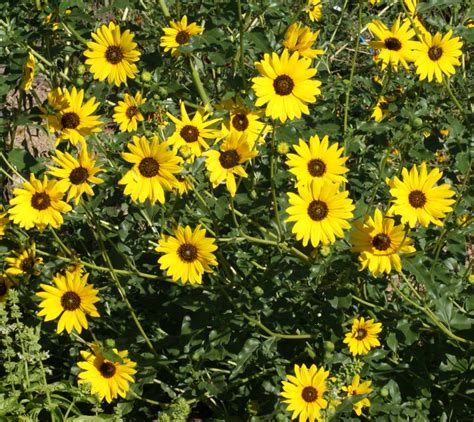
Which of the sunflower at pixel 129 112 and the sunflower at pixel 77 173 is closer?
the sunflower at pixel 77 173

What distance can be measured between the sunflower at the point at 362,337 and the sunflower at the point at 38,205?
1226 millimetres

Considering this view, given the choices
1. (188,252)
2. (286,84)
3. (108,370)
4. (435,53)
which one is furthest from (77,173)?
(435,53)

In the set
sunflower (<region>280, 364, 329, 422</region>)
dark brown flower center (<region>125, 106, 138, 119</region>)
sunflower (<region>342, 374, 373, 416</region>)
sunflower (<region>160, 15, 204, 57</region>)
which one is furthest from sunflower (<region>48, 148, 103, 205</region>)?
sunflower (<region>342, 374, 373, 416</region>)

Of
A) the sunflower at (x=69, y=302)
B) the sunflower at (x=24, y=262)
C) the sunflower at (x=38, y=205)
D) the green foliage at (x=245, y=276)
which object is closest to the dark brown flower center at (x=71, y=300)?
the sunflower at (x=69, y=302)

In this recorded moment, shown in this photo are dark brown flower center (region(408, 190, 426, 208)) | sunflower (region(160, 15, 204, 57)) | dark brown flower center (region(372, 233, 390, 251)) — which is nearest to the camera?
dark brown flower center (region(372, 233, 390, 251))

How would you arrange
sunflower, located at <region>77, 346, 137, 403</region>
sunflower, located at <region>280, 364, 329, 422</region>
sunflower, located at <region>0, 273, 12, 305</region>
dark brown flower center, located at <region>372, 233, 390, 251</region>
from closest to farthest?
1. dark brown flower center, located at <region>372, 233, 390, 251</region>
2. sunflower, located at <region>280, 364, 329, 422</region>
3. sunflower, located at <region>77, 346, 137, 403</region>
4. sunflower, located at <region>0, 273, 12, 305</region>

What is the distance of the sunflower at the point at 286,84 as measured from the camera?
241cm

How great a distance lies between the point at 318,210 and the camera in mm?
2365

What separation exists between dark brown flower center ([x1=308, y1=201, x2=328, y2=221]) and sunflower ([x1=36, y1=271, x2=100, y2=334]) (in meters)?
0.98

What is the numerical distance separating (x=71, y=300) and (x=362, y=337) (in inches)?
46.8

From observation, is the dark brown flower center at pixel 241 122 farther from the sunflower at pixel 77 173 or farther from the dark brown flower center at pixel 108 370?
the dark brown flower center at pixel 108 370

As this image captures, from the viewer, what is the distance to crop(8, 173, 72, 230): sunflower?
2.59 metres

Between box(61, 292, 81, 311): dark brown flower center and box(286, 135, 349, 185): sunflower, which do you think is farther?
box(61, 292, 81, 311): dark brown flower center

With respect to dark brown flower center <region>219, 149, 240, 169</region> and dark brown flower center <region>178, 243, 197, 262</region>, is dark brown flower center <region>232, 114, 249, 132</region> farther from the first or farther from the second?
dark brown flower center <region>178, 243, 197, 262</region>
